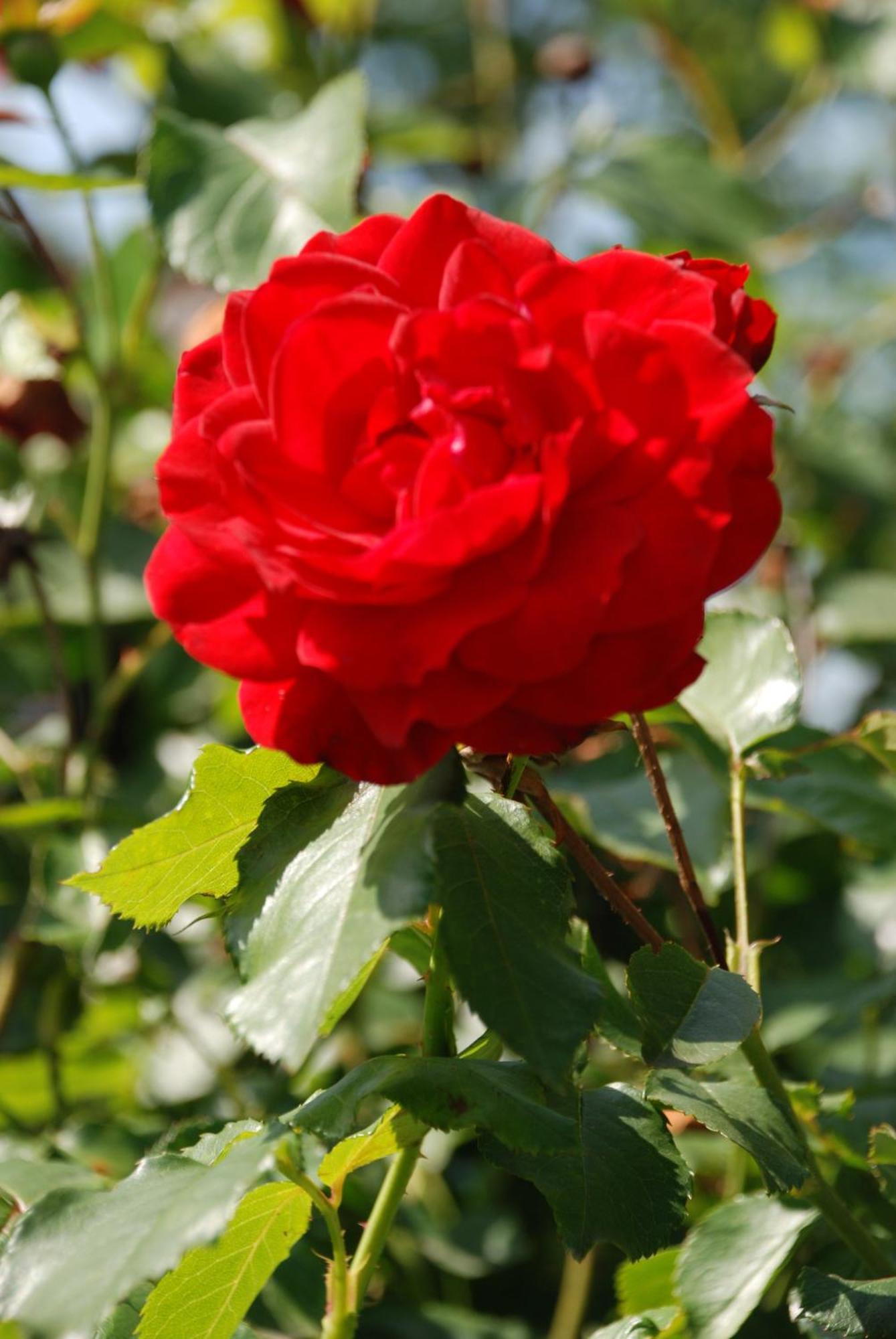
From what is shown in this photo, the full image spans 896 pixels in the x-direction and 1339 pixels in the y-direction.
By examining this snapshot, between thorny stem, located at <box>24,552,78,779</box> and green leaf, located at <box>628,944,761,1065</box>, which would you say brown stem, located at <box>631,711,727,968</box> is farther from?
thorny stem, located at <box>24,552,78,779</box>

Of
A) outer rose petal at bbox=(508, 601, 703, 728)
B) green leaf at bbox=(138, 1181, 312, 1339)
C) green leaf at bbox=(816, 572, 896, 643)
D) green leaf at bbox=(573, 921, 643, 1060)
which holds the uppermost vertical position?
outer rose petal at bbox=(508, 601, 703, 728)

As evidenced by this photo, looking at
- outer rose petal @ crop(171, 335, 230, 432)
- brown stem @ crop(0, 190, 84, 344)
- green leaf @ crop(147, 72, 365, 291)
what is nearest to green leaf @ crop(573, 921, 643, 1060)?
outer rose petal @ crop(171, 335, 230, 432)

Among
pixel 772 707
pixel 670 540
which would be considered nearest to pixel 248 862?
pixel 670 540

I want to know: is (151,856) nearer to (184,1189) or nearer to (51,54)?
(184,1189)

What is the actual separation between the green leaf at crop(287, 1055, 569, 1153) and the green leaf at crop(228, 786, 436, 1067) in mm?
26

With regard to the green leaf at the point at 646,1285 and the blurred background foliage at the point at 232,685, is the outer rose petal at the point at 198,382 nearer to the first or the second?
the blurred background foliage at the point at 232,685

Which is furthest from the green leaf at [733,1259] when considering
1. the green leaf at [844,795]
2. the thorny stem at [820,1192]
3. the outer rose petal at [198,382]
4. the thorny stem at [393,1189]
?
the outer rose petal at [198,382]

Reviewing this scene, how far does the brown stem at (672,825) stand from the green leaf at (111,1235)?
18 centimetres

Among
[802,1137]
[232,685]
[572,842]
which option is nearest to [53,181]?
[232,685]

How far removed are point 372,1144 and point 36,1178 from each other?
0.17 meters

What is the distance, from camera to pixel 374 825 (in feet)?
1.31

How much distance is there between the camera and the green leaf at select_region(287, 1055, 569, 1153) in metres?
0.39

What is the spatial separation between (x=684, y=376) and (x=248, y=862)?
194 mm

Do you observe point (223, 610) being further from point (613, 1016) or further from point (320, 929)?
point (613, 1016)
